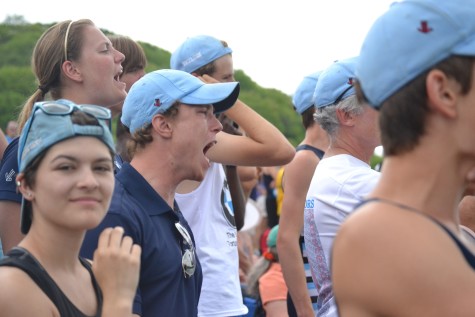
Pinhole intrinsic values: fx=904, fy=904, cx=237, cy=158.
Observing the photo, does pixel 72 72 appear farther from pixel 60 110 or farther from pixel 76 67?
pixel 60 110

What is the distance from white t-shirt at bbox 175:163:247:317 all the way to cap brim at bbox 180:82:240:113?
73 centimetres

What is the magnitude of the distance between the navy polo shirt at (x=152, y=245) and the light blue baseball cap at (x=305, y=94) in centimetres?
240

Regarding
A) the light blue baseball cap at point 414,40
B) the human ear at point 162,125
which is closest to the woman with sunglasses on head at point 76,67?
the human ear at point 162,125

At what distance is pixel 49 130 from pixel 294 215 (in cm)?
296

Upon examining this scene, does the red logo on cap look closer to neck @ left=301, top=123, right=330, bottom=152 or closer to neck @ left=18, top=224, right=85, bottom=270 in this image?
neck @ left=18, top=224, right=85, bottom=270

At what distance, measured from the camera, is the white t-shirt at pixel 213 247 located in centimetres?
512

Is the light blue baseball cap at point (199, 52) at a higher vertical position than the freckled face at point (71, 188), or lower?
lower

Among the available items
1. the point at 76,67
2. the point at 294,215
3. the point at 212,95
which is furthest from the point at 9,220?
the point at 294,215

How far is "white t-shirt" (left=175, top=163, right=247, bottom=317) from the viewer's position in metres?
5.12

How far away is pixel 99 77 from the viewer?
4.94 metres

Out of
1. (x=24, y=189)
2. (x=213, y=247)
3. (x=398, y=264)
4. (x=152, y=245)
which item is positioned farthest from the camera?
(x=213, y=247)

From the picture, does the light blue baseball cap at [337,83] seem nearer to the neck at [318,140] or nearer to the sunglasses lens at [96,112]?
the neck at [318,140]

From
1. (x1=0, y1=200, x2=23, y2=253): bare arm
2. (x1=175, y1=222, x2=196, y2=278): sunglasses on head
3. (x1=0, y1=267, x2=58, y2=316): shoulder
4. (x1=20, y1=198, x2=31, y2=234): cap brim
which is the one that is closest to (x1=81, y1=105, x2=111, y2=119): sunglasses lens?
(x1=20, y1=198, x2=31, y2=234): cap brim

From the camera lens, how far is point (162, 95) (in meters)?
4.41
